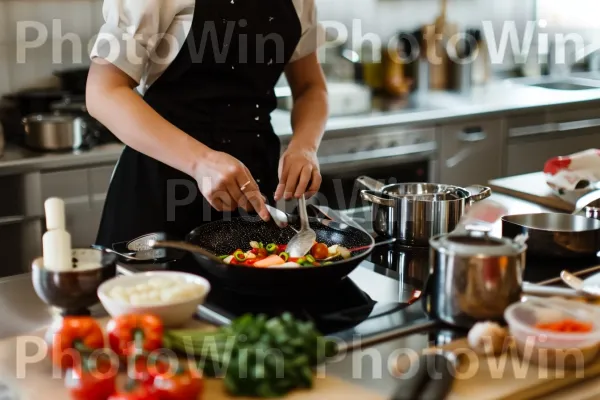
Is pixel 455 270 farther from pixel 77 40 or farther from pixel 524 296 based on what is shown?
pixel 77 40

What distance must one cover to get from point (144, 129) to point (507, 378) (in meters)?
0.99

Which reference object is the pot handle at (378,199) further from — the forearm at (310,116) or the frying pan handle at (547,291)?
the frying pan handle at (547,291)

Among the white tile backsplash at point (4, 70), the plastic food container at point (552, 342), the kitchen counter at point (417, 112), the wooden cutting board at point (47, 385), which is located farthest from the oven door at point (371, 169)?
the wooden cutting board at point (47, 385)

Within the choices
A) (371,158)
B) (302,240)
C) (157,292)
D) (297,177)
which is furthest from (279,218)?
(371,158)

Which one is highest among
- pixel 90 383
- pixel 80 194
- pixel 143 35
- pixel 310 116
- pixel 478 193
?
pixel 143 35

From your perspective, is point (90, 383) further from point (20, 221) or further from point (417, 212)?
point (20, 221)

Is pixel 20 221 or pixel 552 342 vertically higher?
pixel 552 342

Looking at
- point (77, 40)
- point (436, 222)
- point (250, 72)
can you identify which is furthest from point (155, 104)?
point (77, 40)

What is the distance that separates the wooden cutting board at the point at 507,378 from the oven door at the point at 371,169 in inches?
80.4

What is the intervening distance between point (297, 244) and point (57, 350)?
1.97 feet

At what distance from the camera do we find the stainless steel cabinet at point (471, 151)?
3.71 m

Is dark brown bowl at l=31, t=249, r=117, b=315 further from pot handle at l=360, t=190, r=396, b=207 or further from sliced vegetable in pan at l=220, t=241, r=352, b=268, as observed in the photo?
pot handle at l=360, t=190, r=396, b=207

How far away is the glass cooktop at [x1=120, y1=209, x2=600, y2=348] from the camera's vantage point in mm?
1391

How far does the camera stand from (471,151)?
379 cm
